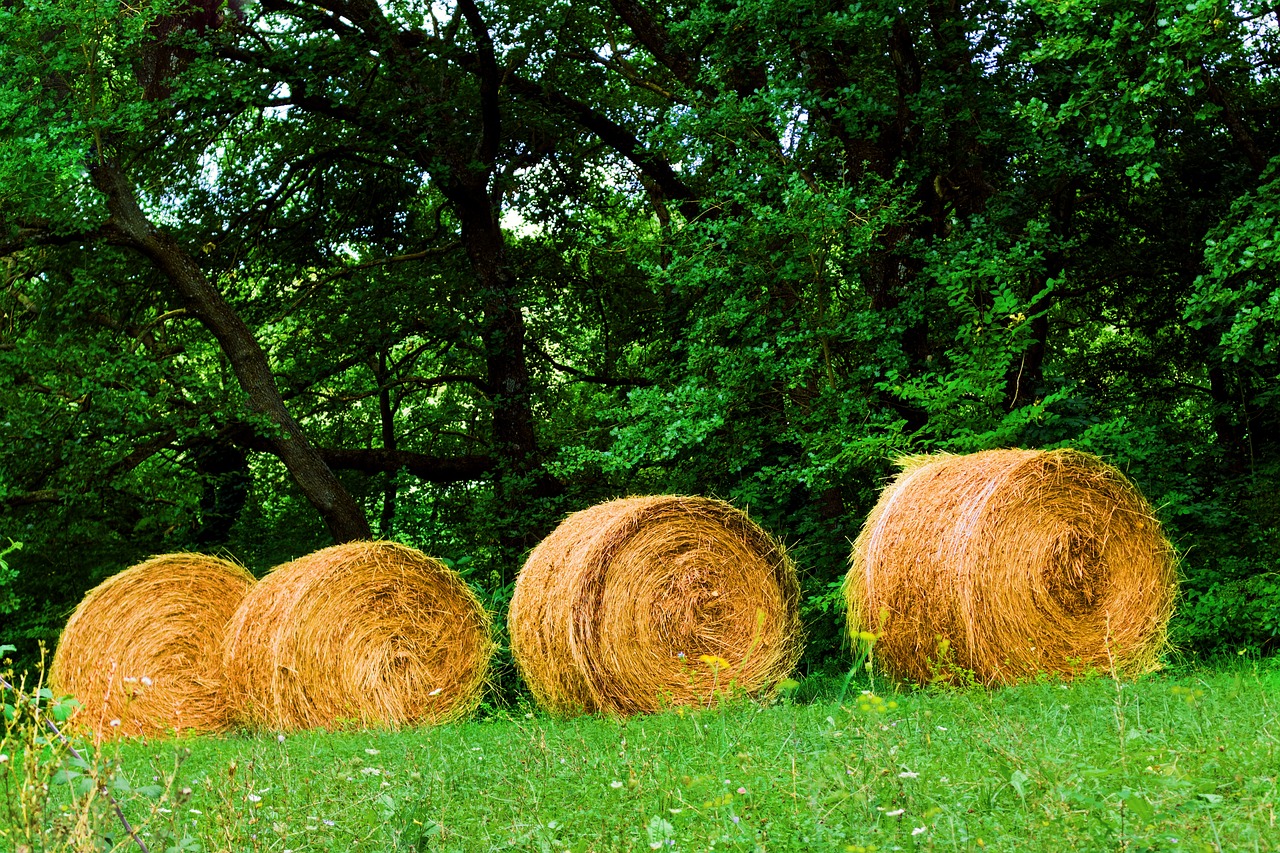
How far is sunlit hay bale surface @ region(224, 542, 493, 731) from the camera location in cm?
905

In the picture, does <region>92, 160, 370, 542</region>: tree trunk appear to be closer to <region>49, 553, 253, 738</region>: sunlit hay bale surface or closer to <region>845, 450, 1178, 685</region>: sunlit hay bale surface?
<region>49, 553, 253, 738</region>: sunlit hay bale surface

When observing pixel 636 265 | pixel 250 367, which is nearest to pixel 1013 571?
pixel 636 265

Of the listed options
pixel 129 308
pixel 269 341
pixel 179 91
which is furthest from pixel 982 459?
pixel 269 341

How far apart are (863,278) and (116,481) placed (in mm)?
8827

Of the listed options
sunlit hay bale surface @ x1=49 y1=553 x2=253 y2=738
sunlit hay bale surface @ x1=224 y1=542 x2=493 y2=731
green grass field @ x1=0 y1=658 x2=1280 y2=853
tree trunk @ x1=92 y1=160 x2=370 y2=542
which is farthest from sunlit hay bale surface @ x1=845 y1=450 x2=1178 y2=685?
tree trunk @ x1=92 y1=160 x2=370 y2=542

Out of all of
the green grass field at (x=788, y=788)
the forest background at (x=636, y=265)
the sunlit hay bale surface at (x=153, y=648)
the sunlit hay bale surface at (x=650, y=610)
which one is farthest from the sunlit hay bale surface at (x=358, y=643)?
the green grass field at (x=788, y=788)

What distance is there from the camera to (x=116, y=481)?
44.7ft

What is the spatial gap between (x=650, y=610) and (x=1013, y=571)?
2.54 meters

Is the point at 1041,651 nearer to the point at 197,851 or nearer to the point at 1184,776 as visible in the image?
the point at 1184,776

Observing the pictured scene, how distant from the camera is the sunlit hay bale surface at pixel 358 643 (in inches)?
356

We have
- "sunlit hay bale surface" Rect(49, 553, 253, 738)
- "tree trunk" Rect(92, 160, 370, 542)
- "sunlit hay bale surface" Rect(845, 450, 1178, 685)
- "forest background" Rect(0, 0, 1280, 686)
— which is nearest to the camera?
"sunlit hay bale surface" Rect(845, 450, 1178, 685)

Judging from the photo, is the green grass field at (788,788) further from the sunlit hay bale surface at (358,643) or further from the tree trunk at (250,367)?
the tree trunk at (250,367)

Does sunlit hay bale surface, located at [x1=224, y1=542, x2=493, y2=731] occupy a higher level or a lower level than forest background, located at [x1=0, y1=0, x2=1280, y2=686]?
lower

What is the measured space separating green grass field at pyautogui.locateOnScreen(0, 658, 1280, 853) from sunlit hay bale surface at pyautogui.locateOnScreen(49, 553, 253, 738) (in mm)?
4003
